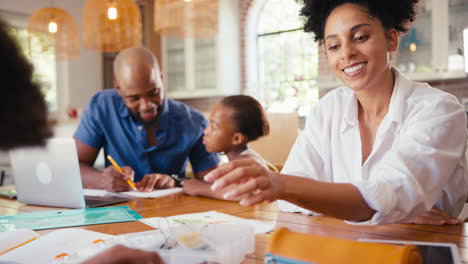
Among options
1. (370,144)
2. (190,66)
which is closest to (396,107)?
(370,144)

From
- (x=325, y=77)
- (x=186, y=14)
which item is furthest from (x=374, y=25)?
(x=325, y=77)

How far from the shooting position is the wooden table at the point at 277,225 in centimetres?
101

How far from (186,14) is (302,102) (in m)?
2.14

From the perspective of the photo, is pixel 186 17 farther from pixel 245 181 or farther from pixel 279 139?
pixel 245 181

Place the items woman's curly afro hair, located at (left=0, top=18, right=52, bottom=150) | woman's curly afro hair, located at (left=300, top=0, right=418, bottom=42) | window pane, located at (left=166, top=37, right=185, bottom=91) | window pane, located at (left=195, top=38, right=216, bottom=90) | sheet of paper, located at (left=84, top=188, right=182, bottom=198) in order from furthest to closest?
window pane, located at (left=166, top=37, right=185, bottom=91), window pane, located at (left=195, top=38, right=216, bottom=90), sheet of paper, located at (left=84, top=188, right=182, bottom=198), woman's curly afro hair, located at (left=300, top=0, right=418, bottom=42), woman's curly afro hair, located at (left=0, top=18, right=52, bottom=150)

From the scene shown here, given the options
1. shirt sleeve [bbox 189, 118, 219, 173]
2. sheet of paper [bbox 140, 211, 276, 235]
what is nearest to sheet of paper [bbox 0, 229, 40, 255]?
sheet of paper [bbox 140, 211, 276, 235]

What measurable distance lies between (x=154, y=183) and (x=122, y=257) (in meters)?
1.22

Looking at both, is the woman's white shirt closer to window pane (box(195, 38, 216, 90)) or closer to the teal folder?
the teal folder

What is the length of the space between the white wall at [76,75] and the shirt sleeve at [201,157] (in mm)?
3748

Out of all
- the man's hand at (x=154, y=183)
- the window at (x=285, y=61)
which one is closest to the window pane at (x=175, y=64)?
the window at (x=285, y=61)

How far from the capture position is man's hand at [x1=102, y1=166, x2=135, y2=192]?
1755 millimetres

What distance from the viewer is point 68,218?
1302 mm

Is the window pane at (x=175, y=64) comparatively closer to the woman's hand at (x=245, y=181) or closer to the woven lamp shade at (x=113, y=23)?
the woven lamp shade at (x=113, y=23)

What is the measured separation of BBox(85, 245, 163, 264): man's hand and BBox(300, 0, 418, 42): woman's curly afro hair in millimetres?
967
